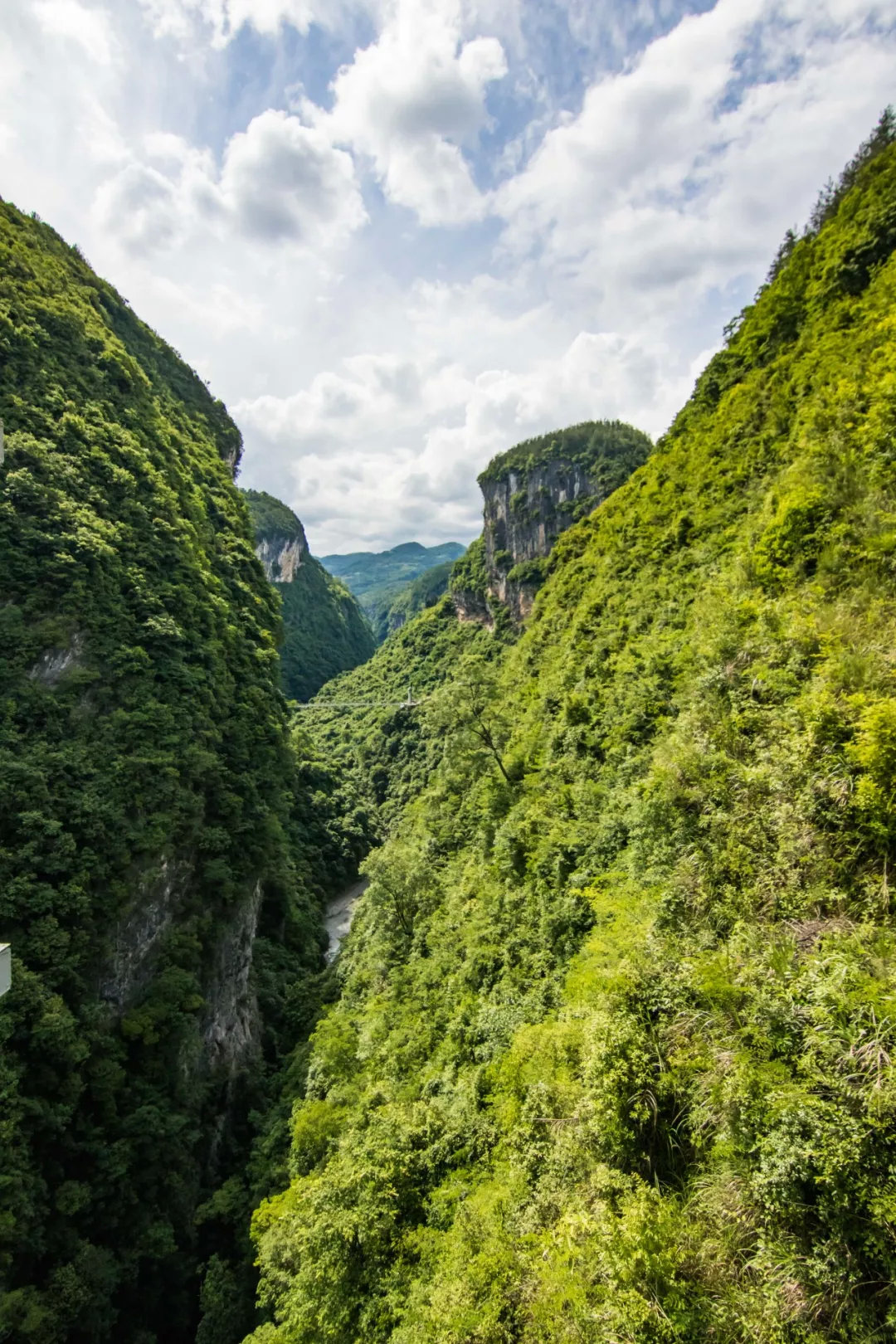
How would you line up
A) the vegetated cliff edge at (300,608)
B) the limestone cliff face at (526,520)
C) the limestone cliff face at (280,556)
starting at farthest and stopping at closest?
the limestone cliff face at (280,556) → the vegetated cliff edge at (300,608) → the limestone cliff face at (526,520)

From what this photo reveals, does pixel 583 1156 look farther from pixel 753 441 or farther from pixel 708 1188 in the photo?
pixel 753 441

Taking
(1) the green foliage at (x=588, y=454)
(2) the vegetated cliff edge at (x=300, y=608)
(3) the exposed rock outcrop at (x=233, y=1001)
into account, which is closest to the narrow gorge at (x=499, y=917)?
(3) the exposed rock outcrop at (x=233, y=1001)

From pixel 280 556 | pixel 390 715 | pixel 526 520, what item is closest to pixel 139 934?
pixel 390 715

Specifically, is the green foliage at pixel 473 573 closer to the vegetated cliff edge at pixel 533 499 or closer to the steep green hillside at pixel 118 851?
the vegetated cliff edge at pixel 533 499

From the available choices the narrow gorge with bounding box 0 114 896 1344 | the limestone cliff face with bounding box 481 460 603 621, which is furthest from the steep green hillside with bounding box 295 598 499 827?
the narrow gorge with bounding box 0 114 896 1344

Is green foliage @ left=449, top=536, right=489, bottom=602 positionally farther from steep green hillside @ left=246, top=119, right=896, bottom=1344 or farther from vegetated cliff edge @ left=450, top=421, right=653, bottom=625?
steep green hillside @ left=246, top=119, right=896, bottom=1344

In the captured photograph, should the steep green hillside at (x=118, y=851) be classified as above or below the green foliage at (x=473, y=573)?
below
